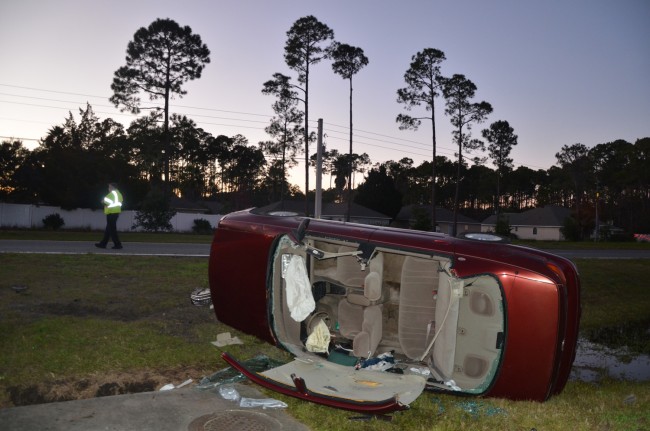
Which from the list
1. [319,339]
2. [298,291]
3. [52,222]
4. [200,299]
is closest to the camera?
[298,291]

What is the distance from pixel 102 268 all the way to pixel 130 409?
6769mm

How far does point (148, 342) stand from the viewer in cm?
649

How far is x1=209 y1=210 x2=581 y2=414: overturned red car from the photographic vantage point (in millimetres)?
4426

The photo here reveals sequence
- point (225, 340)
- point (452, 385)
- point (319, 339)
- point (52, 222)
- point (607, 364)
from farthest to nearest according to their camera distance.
Result: point (52, 222) < point (607, 364) < point (225, 340) < point (319, 339) < point (452, 385)

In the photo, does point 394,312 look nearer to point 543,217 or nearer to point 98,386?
point 98,386

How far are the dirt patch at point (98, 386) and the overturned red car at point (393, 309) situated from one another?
3.20 ft

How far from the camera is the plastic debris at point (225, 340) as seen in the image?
Answer: 670 centimetres

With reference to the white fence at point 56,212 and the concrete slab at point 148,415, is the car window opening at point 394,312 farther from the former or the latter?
the white fence at point 56,212

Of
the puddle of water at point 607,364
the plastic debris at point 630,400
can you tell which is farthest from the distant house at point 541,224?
the plastic debris at point 630,400

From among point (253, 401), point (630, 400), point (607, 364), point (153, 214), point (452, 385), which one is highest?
point (153, 214)

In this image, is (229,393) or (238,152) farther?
(238,152)

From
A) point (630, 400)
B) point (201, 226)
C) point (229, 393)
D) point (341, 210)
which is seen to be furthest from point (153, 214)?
point (630, 400)

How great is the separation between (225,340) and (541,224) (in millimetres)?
63691

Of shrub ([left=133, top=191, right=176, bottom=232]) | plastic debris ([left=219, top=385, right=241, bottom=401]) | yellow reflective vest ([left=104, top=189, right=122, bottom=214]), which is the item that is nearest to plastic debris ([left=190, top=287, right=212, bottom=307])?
plastic debris ([left=219, top=385, right=241, bottom=401])
